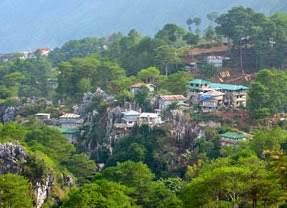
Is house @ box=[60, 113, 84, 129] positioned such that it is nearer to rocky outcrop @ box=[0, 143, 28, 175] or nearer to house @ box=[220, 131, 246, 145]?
rocky outcrop @ box=[0, 143, 28, 175]

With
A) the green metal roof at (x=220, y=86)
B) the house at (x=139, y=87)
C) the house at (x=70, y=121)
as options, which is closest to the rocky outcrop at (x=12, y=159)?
the house at (x=70, y=121)

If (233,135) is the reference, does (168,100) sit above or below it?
above

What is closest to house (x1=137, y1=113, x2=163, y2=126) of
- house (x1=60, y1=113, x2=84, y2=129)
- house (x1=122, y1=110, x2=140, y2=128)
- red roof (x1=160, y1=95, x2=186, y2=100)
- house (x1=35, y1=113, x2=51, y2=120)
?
house (x1=122, y1=110, x2=140, y2=128)

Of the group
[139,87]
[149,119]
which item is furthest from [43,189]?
[139,87]

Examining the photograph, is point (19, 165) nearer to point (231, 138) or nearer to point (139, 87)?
point (231, 138)

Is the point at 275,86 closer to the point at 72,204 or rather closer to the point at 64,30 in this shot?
the point at 72,204
